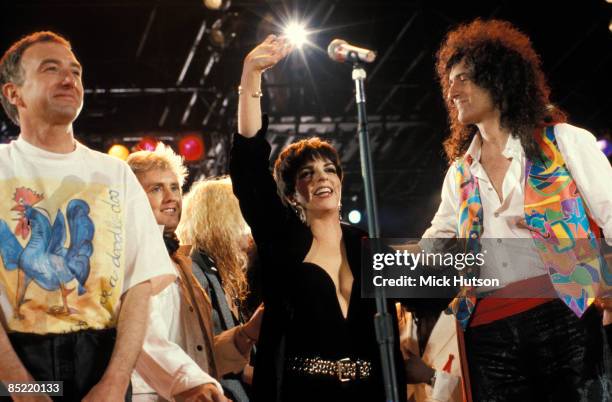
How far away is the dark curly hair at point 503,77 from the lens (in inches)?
130

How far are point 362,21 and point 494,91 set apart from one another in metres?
6.86

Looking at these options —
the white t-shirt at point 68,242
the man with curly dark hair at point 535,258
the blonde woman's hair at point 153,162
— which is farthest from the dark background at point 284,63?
the white t-shirt at point 68,242

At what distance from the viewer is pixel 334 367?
10.1 ft

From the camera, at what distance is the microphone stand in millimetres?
2732

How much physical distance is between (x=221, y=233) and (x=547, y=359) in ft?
6.27

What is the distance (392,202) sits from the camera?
1522cm

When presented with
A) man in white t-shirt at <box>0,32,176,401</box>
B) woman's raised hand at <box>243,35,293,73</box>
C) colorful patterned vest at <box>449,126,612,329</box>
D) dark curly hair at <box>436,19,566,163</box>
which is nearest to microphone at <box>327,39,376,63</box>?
woman's raised hand at <box>243,35,293,73</box>

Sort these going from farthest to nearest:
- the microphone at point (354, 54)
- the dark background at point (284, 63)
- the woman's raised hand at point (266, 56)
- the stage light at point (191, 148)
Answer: the stage light at point (191, 148) < the dark background at point (284, 63) < the woman's raised hand at point (266, 56) < the microphone at point (354, 54)

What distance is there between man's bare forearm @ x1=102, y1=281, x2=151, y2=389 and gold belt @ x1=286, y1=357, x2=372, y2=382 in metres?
0.70

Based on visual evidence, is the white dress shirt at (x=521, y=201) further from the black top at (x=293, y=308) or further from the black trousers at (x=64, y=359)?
the black trousers at (x=64, y=359)

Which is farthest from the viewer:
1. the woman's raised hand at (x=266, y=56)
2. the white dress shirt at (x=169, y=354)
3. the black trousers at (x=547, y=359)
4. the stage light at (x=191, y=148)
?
the stage light at (x=191, y=148)

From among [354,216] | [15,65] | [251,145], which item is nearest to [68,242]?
[15,65]

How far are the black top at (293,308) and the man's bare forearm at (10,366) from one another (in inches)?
40.1

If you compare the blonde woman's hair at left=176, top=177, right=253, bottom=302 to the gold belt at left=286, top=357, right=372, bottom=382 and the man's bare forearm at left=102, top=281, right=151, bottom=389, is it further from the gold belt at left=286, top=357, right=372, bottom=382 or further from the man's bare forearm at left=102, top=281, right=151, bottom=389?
the man's bare forearm at left=102, top=281, right=151, bottom=389
